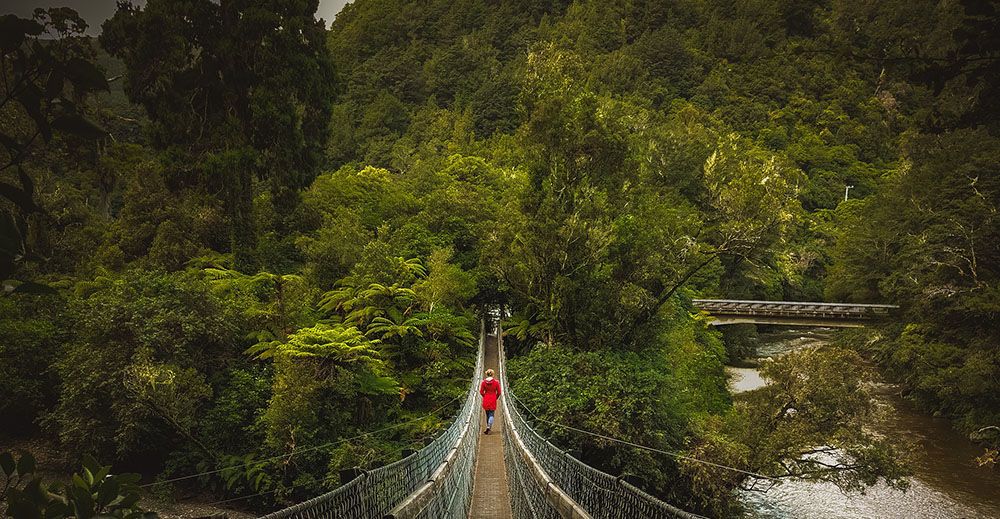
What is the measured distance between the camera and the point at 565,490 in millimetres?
5457

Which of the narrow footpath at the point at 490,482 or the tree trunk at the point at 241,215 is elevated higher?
the tree trunk at the point at 241,215

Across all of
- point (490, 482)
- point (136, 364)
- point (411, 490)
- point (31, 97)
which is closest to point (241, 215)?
point (136, 364)

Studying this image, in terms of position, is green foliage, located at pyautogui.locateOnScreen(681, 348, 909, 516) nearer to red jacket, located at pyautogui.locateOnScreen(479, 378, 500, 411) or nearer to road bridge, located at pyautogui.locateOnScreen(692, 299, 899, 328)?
red jacket, located at pyautogui.locateOnScreen(479, 378, 500, 411)

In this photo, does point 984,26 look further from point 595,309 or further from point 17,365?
point 17,365

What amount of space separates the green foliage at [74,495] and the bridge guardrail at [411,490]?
790 mm

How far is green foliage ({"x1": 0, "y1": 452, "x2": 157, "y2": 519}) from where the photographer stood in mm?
1096

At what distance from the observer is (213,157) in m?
12.5

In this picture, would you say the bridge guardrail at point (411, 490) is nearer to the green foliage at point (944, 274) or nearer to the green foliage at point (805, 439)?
the green foliage at point (805, 439)

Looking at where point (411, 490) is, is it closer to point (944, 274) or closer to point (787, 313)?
point (944, 274)

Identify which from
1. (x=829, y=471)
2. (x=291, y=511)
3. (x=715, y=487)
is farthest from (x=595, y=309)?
(x=291, y=511)

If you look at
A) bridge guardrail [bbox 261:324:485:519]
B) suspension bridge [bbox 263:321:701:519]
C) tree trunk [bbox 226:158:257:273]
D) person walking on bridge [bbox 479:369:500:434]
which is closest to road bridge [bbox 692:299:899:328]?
person walking on bridge [bbox 479:369:500:434]

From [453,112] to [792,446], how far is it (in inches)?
1385

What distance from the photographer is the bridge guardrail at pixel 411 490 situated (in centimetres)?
317

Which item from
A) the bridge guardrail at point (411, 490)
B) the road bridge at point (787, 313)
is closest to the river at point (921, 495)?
the road bridge at point (787, 313)
